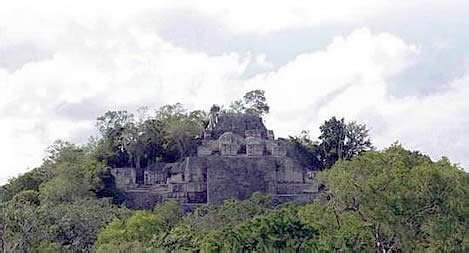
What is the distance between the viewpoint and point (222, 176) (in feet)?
254

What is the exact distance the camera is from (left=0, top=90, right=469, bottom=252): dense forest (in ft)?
144

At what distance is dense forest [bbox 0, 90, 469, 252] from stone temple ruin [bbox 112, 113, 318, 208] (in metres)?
1.56

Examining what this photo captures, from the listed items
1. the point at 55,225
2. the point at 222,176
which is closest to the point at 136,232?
the point at 55,225

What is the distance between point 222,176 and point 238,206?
53.3ft

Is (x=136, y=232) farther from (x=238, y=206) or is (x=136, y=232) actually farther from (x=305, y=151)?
(x=305, y=151)

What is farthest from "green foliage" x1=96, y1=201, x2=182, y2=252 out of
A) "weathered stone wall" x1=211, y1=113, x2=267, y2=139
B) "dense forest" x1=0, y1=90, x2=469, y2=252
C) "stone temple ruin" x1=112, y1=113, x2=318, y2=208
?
"weathered stone wall" x1=211, y1=113, x2=267, y2=139

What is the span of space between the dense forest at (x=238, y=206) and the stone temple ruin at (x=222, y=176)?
156cm

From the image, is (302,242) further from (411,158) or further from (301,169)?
(301,169)

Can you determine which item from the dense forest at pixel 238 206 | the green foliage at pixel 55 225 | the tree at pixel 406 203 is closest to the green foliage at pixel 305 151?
Answer: the dense forest at pixel 238 206

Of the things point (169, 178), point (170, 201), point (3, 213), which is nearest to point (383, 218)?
point (3, 213)

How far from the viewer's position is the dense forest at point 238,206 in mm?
43750

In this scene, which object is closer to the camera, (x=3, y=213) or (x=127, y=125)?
(x=3, y=213)

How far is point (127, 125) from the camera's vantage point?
80.4 m

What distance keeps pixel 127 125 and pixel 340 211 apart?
36339 mm
